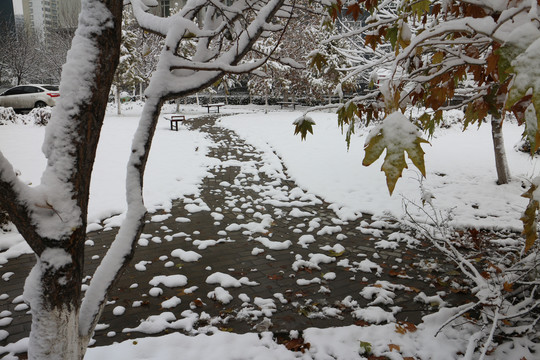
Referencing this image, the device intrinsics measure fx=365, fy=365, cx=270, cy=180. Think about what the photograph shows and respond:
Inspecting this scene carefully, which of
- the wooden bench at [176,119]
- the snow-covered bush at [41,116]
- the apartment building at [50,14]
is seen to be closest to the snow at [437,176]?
the wooden bench at [176,119]

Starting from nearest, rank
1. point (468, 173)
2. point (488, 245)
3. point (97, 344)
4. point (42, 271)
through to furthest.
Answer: point (42, 271)
point (97, 344)
point (488, 245)
point (468, 173)

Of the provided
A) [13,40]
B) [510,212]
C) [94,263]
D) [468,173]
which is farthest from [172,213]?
[13,40]

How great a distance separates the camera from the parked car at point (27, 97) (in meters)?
21.6

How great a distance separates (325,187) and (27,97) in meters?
21.1

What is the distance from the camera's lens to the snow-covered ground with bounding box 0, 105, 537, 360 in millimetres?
3260

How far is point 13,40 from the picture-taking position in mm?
32531

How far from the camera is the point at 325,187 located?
8766mm

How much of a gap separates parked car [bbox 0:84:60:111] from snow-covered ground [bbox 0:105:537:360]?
5573 millimetres

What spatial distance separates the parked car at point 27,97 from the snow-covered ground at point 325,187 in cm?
557

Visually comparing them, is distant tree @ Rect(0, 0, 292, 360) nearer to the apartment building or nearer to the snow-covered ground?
the snow-covered ground

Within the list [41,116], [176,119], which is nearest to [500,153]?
[176,119]

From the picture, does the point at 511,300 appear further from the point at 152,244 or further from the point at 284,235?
the point at 152,244

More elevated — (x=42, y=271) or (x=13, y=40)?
(x=13, y=40)

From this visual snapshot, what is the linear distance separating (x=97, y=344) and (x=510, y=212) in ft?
23.2
